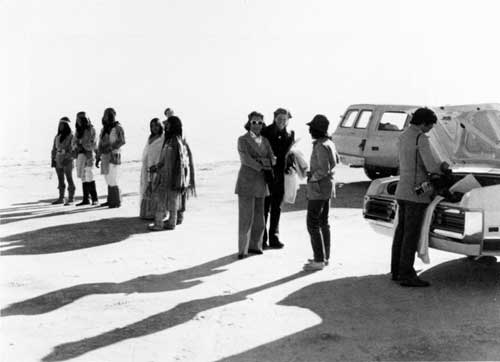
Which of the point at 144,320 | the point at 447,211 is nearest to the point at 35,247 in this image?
the point at 144,320

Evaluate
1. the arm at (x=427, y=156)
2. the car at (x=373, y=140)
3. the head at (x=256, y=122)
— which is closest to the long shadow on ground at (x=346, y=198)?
the car at (x=373, y=140)

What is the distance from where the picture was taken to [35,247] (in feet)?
32.4

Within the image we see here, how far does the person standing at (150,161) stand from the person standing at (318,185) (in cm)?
389

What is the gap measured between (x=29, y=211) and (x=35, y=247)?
3.84m

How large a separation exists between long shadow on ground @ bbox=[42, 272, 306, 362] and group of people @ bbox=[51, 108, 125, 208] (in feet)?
20.5

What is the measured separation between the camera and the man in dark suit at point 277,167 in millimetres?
9742

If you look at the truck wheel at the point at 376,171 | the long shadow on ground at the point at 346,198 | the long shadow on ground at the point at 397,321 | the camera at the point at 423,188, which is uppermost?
the camera at the point at 423,188

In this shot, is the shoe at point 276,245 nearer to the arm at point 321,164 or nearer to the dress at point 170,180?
the arm at point 321,164

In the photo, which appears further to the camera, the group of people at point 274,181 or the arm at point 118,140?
the arm at point 118,140

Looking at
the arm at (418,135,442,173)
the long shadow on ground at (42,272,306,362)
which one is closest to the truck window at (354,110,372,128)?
the arm at (418,135,442,173)

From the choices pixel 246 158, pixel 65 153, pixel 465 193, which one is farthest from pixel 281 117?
pixel 65 153

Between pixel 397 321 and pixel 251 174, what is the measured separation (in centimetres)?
327

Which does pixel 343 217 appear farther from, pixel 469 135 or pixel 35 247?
pixel 35 247

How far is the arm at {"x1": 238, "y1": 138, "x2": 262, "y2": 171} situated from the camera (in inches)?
355
